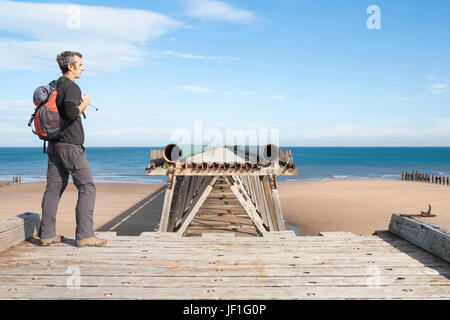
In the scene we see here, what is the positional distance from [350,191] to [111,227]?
1700 cm

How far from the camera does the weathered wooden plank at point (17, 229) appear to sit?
378 centimetres

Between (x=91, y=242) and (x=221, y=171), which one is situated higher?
(x=221, y=171)

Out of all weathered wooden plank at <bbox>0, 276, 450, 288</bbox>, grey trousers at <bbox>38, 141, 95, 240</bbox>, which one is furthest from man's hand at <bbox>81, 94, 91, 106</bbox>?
weathered wooden plank at <bbox>0, 276, 450, 288</bbox>

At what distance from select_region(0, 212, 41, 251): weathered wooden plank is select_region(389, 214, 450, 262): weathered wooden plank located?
4.59 meters

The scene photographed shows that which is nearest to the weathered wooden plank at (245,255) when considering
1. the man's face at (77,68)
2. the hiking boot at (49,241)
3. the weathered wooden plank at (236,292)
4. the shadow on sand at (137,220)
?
the hiking boot at (49,241)

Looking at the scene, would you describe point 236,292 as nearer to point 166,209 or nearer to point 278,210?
point 166,209

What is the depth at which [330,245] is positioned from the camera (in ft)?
13.2

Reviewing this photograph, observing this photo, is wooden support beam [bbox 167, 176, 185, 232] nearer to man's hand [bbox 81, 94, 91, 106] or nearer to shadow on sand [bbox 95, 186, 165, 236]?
shadow on sand [bbox 95, 186, 165, 236]

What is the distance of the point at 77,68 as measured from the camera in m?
3.86

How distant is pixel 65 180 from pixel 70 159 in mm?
401

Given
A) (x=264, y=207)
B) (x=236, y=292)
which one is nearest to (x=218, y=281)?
(x=236, y=292)

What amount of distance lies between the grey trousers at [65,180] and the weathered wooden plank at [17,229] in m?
0.29
